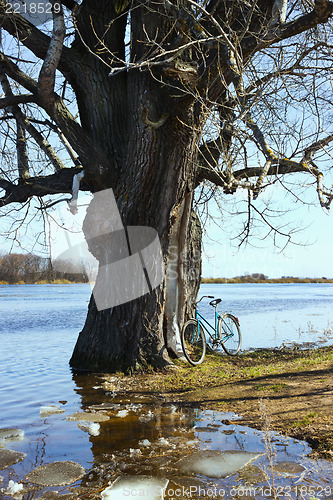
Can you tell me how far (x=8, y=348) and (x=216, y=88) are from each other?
6722 millimetres

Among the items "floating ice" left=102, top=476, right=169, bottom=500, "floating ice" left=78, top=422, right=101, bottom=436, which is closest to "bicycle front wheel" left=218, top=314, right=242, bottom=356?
"floating ice" left=78, top=422, right=101, bottom=436

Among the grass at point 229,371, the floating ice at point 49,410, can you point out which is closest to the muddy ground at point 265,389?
the grass at point 229,371

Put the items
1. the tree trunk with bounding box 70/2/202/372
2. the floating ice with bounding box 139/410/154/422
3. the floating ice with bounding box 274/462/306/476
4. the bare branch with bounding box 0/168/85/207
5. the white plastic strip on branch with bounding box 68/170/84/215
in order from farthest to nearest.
Result: the bare branch with bounding box 0/168/85/207 < the white plastic strip on branch with bounding box 68/170/84/215 < the tree trunk with bounding box 70/2/202/372 < the floating ice with bounding box 139/410/154/422 < the floating ice with bounding box 274/462/306/476

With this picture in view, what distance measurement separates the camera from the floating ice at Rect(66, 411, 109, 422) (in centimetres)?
477

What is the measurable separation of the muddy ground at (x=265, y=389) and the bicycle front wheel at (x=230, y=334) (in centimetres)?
82

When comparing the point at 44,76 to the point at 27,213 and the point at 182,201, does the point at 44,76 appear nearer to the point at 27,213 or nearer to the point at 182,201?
the point at 182,201

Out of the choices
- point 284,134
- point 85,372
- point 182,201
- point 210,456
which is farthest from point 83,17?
point 210,456

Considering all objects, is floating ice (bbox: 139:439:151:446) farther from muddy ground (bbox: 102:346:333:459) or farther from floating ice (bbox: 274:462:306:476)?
floating ice (bbox: 274:462:306:476)

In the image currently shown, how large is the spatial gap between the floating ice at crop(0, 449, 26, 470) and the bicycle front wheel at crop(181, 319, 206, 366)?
3946 millimetres

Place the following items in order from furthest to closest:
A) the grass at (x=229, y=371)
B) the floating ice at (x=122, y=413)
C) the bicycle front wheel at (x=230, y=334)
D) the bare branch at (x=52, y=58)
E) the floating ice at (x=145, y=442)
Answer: the bicycle front wheel at (x=230, y=334)
the bare branch at (x=52, y=58)
the grass at (x=229, y=371)
the floating ice at (x=122, y=413)
the floating ice at (x=145, y=442)

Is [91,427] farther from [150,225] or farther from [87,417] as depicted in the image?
[150,225]

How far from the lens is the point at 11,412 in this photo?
516 cm

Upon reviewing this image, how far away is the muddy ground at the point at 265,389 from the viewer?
427 cm

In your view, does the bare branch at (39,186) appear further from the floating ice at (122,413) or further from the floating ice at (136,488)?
Result: the floating ice at (136,488)
